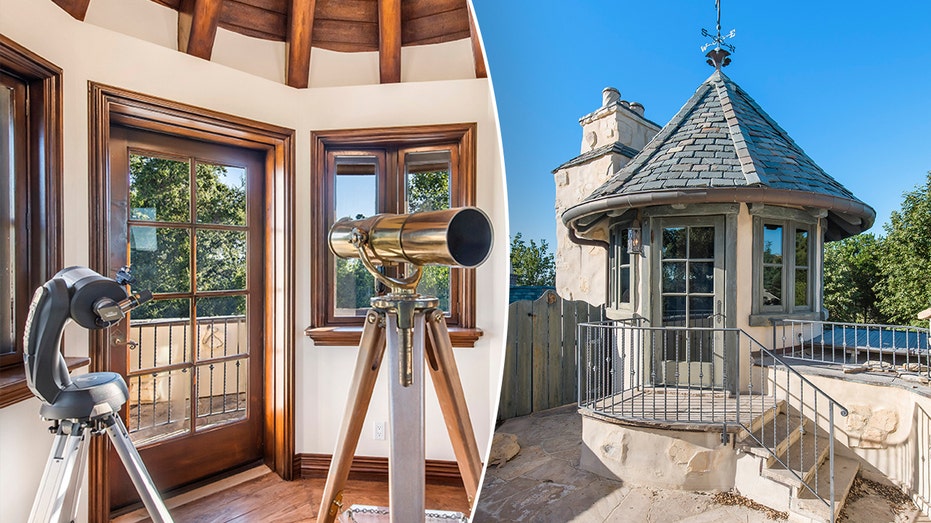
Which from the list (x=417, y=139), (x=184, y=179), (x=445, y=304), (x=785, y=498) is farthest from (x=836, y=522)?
(x=184, y=179)

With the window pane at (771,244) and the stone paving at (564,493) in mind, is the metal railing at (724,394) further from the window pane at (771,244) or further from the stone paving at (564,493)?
the window pane at (771,244)

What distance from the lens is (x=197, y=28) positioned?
47 cm

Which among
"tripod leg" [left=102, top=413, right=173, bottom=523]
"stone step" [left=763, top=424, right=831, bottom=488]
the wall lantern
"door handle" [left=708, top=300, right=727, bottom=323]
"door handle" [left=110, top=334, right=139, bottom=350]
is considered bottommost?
"stone step" [left=763, top=424, right=831, bottom=488]

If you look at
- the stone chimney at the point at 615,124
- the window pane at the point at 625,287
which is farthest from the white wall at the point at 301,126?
the window pane at the point at 625,287

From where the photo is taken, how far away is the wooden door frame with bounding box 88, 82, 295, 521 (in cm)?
42

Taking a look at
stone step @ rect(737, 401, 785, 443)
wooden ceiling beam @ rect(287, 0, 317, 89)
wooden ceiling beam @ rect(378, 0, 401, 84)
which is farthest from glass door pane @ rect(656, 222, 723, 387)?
wooden ceiling beam @ rect(287, 0, 317, 89)

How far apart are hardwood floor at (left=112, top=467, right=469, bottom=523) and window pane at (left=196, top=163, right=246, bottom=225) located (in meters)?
0.34

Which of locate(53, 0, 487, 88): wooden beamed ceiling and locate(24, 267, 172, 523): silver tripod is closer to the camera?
locate(24, 267, 172, 523): silver tripod

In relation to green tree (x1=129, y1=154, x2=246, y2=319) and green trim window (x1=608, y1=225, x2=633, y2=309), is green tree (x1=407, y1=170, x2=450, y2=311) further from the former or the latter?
green trim window (x1=608, y1=225, x2=633, y2=309)

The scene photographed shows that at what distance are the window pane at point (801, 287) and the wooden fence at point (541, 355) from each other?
1.21 feet

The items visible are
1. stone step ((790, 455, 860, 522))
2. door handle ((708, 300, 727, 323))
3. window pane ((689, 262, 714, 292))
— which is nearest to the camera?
stone step ((790, 455, 860, 522))

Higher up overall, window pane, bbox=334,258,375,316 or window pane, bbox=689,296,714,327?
window pane, bbox=334,258,375,316

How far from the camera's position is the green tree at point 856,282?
2.12ft

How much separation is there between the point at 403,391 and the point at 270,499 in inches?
11.6
